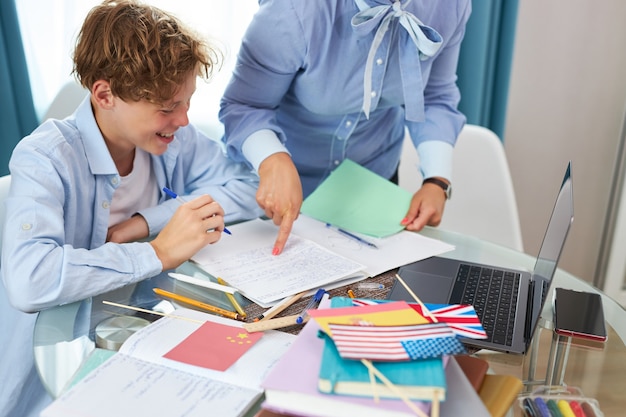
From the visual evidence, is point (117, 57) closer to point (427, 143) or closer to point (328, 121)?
point (328, 121)

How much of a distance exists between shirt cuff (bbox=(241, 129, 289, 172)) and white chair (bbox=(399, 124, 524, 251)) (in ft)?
2.50

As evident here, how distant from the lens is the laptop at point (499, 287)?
0.88 metres

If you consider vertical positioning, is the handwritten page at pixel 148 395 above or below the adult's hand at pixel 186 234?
below

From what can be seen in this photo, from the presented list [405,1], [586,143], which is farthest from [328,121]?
[586,143]

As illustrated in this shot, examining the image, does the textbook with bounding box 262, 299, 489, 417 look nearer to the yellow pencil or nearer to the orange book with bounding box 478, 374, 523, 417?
the orange book with bounding box 478, 374, 523, 417

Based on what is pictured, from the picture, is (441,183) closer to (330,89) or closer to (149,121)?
(330,89)

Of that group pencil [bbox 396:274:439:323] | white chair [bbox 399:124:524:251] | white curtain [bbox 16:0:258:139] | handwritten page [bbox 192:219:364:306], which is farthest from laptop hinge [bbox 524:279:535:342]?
white curtain [bbox 16:0:258:139]

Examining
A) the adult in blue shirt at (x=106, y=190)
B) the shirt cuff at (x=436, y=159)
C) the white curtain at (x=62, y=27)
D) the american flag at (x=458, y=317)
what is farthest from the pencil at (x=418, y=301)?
the white curtain at (x=62, y=27)

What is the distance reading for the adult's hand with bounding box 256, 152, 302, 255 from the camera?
1.16 meters

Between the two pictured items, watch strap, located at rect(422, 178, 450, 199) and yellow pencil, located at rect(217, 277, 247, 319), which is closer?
yellow pencil, located at rect(217, 277, 247, 319)

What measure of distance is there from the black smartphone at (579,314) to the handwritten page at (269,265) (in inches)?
13.4

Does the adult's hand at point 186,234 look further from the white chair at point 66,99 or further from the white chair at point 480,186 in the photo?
the white chair at point 480,186

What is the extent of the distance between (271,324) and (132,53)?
0.60 meters

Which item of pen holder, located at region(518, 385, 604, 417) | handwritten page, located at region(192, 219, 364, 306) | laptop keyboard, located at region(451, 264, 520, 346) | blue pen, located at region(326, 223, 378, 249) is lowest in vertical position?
pen holder, located at region(518, 385, 604, 417)
